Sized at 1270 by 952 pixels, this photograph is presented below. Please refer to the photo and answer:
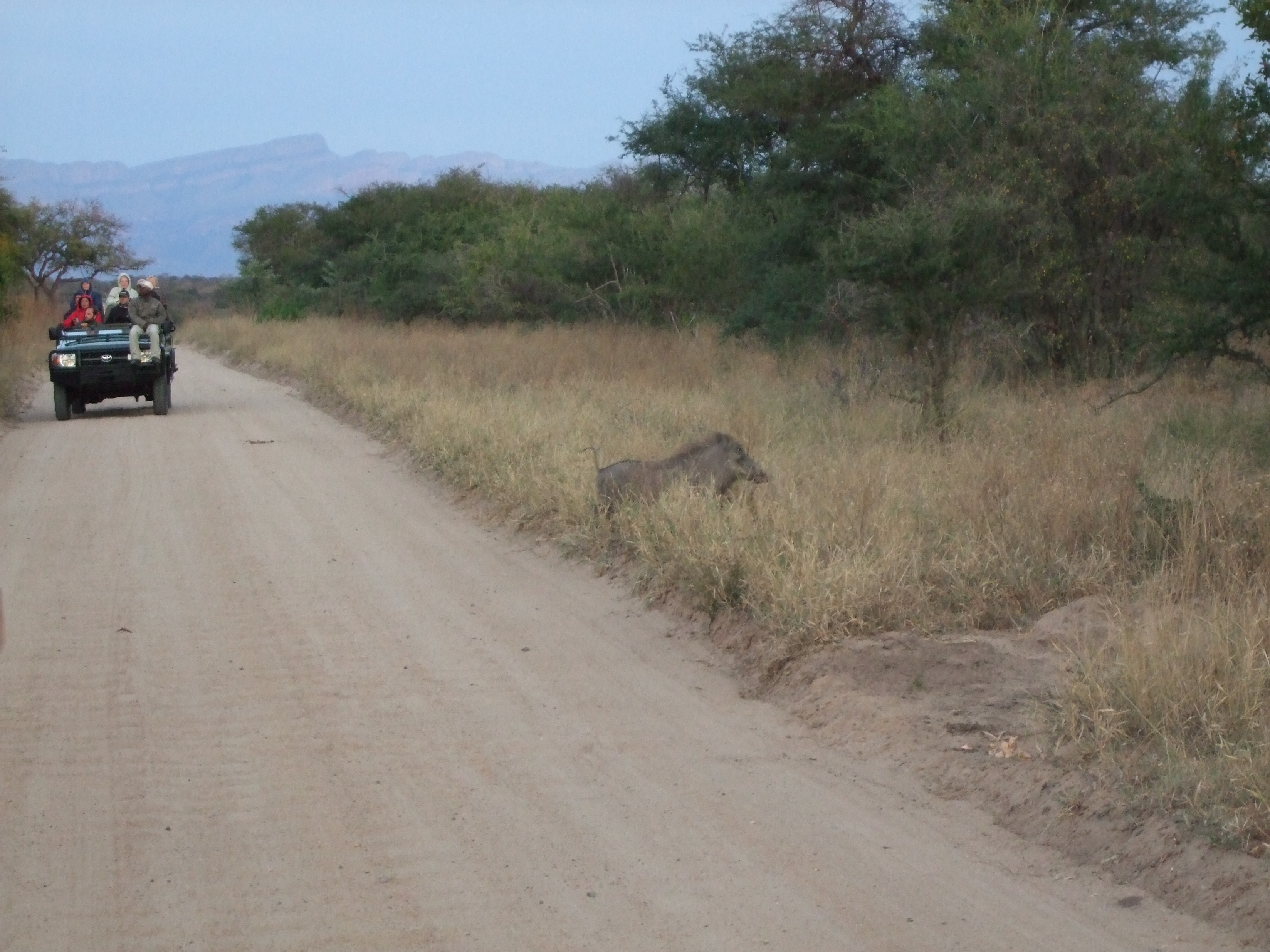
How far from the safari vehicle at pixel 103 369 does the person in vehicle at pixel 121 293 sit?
61cm

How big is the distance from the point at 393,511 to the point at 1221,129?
24.0 ft

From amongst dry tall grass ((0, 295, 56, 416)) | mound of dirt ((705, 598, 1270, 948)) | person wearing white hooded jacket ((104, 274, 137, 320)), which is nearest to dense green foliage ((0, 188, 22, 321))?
dry tall grass ((0, 295, 56, 416))

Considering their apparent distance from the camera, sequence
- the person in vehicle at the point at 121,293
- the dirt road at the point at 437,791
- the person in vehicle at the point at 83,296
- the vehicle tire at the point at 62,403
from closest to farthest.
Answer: the dirt road at the point at 437,791
the vehicle tire at the point at 62,403
the person in vehicle at the point at 121,293
the person in vehicle at the point at 83,296

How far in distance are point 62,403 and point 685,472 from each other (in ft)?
37.6

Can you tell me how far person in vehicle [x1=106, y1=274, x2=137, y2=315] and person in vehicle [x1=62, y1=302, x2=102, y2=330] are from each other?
306mm

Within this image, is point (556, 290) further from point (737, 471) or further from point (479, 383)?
point (737, 471)

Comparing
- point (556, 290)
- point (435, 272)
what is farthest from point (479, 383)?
point (435, 272)

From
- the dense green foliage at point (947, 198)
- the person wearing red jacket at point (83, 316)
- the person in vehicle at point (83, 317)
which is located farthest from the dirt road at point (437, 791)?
the person wearing red jacket at point (83, 316)

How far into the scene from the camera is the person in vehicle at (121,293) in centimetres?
1745

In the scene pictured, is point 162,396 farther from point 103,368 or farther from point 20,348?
point 20,348

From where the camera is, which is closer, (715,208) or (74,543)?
(74,543)

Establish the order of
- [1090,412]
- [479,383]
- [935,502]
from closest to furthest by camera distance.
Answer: [935,502], [1090,412], [479,383]

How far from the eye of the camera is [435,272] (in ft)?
106

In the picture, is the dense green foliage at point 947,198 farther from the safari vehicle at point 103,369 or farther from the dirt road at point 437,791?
the safari vehicle at point 103,369
